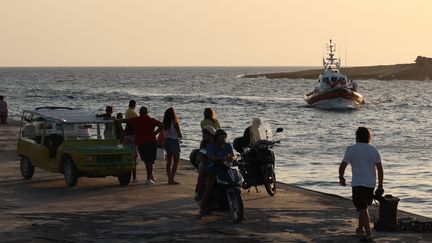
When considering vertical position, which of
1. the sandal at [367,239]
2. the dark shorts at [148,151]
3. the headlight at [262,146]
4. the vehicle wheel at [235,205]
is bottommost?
the sandal at [367,239]

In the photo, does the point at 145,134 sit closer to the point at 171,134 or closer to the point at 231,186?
the point at 171,134

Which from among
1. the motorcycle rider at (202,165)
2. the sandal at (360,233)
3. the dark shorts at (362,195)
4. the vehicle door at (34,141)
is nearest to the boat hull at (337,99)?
the vehicle door at (34,141)

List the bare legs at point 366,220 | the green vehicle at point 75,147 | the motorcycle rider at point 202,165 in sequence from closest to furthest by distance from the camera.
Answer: the bare legs at point 366,220 < the motorcycle rider at point 202,165 < the green vehicle at point 75,147

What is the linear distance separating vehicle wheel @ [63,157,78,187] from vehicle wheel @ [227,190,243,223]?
191 inches

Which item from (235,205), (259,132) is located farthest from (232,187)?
(259,132)

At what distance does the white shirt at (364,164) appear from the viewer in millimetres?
12000

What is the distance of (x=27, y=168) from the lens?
62.4ft

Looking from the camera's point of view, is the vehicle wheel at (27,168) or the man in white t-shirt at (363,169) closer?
the man in white t-shirt at (363,169)

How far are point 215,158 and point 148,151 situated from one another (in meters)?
4.72

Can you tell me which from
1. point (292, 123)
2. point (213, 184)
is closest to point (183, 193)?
point (213, 184)

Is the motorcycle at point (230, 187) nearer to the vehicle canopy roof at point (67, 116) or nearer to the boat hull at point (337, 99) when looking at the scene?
the vehicle canopy roof at point (67, 116)

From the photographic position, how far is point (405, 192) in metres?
22.6

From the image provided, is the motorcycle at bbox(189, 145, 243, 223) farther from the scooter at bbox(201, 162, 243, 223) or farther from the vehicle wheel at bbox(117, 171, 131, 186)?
the vehicle wheel at bbox(117, 171, 131, 186)

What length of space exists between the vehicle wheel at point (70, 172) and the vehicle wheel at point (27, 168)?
1453mm
